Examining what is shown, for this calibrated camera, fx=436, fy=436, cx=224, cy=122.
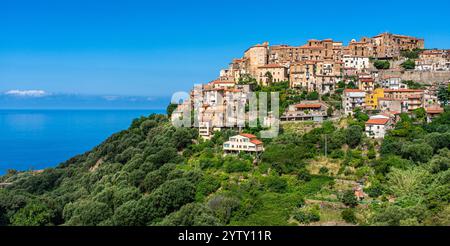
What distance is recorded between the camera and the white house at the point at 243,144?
26538 millimetres

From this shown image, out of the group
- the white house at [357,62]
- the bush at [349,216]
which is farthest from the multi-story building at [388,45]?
the bush at [349,216]

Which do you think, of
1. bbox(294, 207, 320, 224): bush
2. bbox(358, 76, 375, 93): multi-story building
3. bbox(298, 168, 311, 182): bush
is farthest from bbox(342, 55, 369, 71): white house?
bbox(294, 207, 320, 224): bush

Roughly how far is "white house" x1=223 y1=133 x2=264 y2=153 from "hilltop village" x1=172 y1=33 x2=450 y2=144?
0.62ft

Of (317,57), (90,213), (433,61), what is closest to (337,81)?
(317,57)

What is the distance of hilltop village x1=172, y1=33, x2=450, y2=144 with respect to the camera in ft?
103

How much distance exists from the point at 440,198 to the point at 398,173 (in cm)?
305

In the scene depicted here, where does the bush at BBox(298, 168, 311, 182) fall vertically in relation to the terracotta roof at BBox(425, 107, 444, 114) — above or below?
below

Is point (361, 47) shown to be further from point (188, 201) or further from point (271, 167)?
point (188, 201)

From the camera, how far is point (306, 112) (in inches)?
1233

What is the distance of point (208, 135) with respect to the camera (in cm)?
3125

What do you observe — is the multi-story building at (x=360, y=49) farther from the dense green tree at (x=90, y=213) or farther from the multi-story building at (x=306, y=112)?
the dense green tree at (x=90, y=213)

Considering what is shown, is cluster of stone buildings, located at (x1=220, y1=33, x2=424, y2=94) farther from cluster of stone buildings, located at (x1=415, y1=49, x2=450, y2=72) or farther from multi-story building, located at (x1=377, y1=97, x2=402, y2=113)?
multi-story building, located at (x1=377, y1=97, x2=402, y2=113)

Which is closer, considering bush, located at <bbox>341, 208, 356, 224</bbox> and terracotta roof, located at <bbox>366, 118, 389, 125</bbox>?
bush, located at <bbox>341, 208, 356, 224</bbox>

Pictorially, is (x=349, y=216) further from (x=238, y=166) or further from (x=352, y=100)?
(x=352, y=100)
